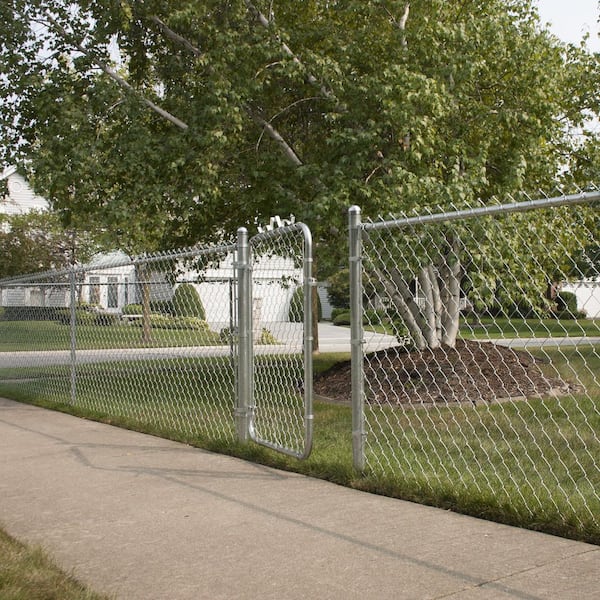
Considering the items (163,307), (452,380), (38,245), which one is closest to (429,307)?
(452,380)

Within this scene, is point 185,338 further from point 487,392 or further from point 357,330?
point 487,392

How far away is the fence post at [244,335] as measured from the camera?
6832 mm

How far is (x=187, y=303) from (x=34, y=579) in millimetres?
4553

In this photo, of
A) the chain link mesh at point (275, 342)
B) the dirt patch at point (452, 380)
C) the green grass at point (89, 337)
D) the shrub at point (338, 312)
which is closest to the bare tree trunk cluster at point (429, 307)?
the dirt patch at point (452, 380)

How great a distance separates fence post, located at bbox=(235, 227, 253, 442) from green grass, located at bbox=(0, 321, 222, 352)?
0.86 meters

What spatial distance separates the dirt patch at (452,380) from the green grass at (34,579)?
195 inches

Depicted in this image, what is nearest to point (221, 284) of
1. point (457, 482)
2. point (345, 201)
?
point (345, 201)

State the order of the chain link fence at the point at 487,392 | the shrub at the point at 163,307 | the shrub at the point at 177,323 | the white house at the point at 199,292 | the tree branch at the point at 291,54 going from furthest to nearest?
1. the tree branch at the point at 291,54
2. the shrub at the point at 163,307
3. the shrub at the point at 177,323
4. the white house at the point at 199,292
5. the chain link fence at the point at 487,392

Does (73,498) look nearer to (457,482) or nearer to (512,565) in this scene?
(457,482)

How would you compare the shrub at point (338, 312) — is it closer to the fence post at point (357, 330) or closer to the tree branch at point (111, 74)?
the tree branch at point (111, 74)

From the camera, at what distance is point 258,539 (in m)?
4.42

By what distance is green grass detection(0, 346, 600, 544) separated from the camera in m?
4.77

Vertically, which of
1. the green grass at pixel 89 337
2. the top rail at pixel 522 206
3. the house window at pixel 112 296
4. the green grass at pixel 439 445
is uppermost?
the top rail at pixel 522 206

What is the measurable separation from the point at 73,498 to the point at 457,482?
253 cm
